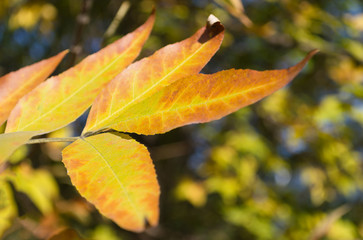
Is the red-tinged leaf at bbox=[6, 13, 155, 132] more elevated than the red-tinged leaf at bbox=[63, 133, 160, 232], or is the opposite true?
the red-tinged leaf at bbox=[6, 13, 155, 132]

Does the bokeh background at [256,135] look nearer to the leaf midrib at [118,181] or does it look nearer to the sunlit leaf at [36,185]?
the sunlit leaf at [36,185]

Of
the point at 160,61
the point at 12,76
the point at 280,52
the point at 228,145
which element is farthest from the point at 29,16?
A: the point at 160,61

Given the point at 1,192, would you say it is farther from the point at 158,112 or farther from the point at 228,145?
the point at 228,145

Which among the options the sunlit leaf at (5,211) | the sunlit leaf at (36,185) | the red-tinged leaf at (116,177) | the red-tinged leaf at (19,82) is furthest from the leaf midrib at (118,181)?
the sunlit leaf at (36,185)

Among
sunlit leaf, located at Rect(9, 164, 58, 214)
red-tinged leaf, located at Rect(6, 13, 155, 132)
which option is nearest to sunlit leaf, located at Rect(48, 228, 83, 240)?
red-tinged leaf, located at Rect(6, 13, 155, 132)

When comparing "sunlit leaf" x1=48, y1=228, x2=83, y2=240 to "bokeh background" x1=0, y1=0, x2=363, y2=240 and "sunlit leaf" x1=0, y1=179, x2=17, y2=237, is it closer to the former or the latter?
"sunlit leaf" x1=0, y1=179, x2=17, y2=237

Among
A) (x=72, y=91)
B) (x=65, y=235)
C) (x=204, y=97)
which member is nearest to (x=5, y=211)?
(x=65, y=235)

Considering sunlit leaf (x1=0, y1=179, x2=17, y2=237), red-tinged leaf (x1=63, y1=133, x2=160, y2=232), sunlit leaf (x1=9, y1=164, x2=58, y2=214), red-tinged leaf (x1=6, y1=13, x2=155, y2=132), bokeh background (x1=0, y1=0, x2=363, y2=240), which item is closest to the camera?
red-tinged leaf (x1=63, y1=133, x2=160, y2=232)

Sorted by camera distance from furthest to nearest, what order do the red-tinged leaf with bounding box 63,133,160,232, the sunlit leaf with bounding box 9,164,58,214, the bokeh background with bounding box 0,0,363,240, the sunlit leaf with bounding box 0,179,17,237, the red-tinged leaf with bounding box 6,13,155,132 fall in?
the bokeh background with bounding box 0,0,363,240
the sunlit leaf with bounding box 9,164,58,214
the sunlit leaf with bounding box 0,179,17,237
the red-tinged leaf with bounding box 6,13,155,132
the red-tinged leaf with bounding box 63,133,160,232
